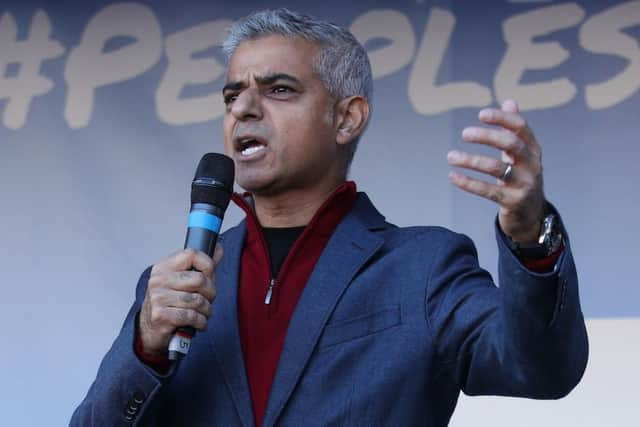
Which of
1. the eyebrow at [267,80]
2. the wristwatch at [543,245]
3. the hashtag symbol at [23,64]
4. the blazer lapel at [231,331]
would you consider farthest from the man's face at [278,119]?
the hashtag symbol at [23,64]

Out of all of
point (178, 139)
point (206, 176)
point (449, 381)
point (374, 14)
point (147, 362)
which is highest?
point (374, 14)

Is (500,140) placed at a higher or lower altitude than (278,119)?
lower

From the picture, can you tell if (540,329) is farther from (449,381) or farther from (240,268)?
(240,268)

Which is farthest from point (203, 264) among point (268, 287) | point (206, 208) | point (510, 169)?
point (510, 169)

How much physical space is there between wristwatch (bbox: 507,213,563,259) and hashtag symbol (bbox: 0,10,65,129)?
2.35m

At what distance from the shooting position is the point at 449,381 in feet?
6.52

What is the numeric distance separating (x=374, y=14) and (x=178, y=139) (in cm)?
74

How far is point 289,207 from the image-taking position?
7.53ft

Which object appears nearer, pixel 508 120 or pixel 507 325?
pixel 508 120

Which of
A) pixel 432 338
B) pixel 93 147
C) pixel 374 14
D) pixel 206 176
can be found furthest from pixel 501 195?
pixel 93 147

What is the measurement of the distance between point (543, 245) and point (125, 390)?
2.45 ft

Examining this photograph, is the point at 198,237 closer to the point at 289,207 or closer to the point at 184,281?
the point at 184,281

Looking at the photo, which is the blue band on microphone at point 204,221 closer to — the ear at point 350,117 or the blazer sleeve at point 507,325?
the blazer sleeve at point 507,325

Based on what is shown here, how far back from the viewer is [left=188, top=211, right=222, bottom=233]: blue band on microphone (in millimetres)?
1830
